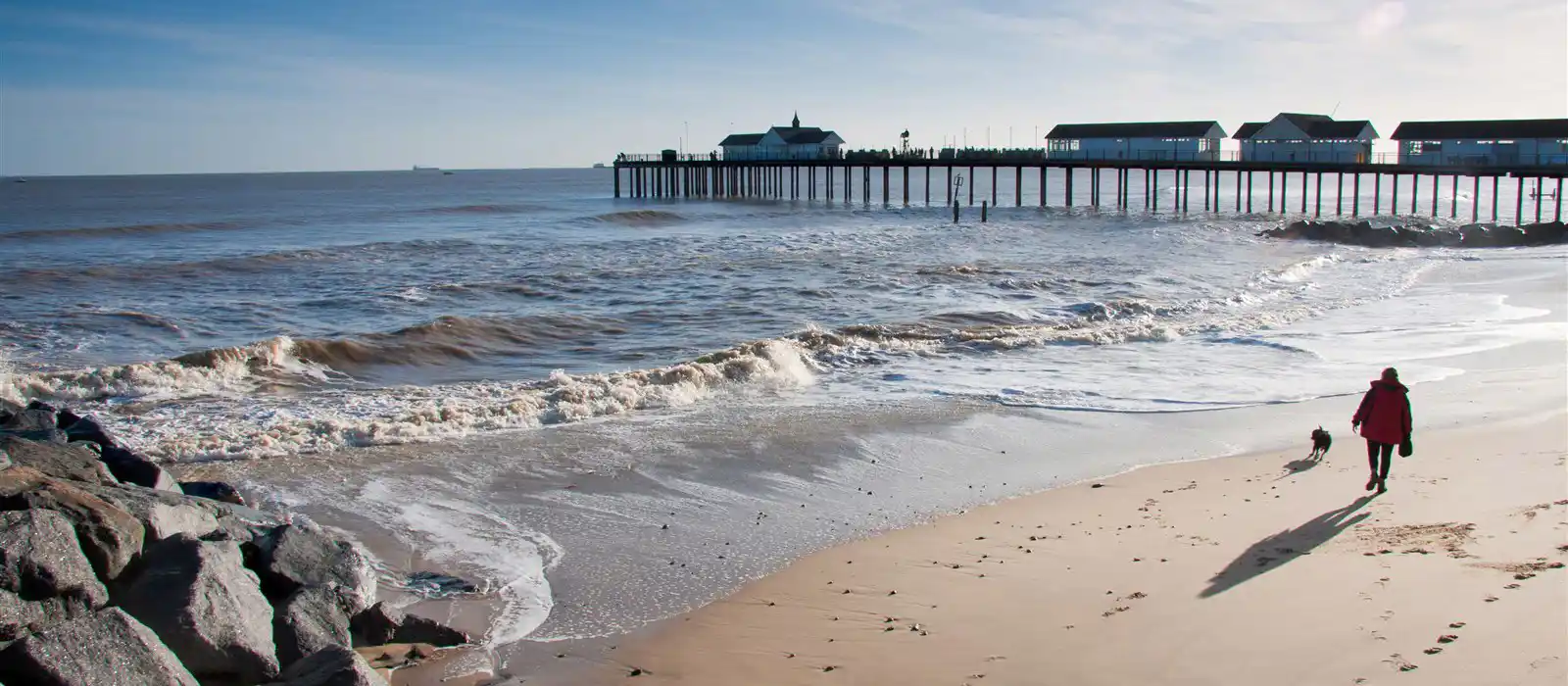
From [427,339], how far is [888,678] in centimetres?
1474

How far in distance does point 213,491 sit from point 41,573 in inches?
125

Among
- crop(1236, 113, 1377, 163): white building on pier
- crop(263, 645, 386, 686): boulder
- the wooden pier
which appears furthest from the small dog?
crop(1236, 113, 1377, 163): white building on pier

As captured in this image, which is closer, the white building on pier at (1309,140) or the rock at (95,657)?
the rock at (95,657)

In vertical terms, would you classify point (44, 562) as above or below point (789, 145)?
below

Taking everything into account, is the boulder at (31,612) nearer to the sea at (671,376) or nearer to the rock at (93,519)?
the rock at (93,519)

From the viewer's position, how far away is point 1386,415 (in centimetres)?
969

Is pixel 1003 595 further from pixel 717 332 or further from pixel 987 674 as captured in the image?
pixel 717 332

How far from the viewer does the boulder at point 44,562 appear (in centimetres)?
576

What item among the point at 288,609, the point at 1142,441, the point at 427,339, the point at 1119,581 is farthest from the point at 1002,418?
the point at 427,339

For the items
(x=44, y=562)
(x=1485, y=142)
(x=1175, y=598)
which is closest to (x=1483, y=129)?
(x=1485, y=142)

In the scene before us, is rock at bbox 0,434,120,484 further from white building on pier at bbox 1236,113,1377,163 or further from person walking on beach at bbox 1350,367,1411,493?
white building on pier at bbox 1236,113,1377,163

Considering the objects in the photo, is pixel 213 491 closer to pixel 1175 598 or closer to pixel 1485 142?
pixel 1175 598

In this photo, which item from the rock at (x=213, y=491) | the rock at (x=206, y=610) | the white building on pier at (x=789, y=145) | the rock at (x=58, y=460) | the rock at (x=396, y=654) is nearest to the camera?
the rock at (x=206, y=610)

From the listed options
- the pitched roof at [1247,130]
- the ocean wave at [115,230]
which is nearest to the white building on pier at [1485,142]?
the pitched roof at [1247,130]
